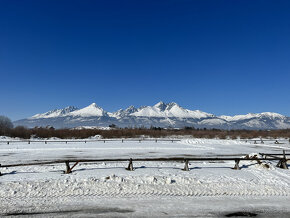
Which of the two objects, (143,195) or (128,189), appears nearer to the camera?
(143,195)

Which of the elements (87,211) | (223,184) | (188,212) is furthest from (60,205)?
(223,184)

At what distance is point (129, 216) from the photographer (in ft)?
22.6

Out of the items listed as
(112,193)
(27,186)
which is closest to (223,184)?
(112,193)

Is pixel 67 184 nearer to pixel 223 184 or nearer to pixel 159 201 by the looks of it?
pixel 159 201

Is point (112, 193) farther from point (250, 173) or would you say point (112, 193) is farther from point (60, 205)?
point (250, 173)

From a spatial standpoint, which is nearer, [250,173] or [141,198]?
[141,198]

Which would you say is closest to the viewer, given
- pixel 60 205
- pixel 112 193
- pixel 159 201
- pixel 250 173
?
pixel 60 205

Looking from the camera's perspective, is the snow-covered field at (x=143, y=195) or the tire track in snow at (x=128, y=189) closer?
the snow-covered field at (x=143, y=195)

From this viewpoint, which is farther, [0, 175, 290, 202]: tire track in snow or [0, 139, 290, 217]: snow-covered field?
[0, 175, 290, 202]: tire track in snow

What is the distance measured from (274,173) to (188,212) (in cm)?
947

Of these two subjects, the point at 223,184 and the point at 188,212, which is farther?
the point at 223,184

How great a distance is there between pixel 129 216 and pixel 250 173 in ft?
32.5

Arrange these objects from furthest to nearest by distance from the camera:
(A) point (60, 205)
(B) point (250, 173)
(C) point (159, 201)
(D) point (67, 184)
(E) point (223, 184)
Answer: (B) point (250, 173)
(E) point (223, 184)
(D) point (67, 184)
(C) point (159, 201)
(A) point (60, 205)

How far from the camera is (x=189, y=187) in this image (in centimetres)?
1012
